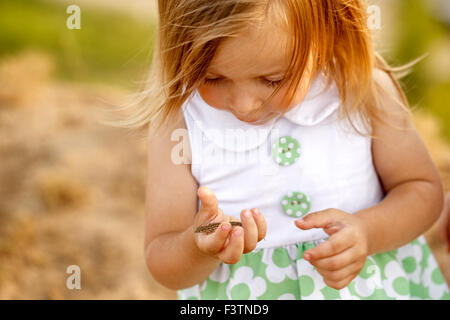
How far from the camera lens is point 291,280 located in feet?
4.32

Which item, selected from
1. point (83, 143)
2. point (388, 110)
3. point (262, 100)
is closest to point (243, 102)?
point (262, 100)

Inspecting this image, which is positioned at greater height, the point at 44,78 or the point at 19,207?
the point at 44,78

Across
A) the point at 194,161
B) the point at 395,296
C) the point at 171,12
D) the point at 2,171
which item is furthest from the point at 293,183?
the point at 2,171

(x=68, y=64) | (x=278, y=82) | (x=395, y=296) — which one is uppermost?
(x=68, y=64)

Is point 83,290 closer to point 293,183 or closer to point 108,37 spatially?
point 293,183

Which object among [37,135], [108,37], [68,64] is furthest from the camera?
[108,37]

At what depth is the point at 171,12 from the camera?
1.12m

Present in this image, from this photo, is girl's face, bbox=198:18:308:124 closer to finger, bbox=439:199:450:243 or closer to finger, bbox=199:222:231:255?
finger, bbox=199:222:231:255

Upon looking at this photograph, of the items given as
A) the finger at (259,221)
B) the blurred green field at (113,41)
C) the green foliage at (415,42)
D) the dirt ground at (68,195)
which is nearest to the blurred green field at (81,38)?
the blurred green field at (113,41)

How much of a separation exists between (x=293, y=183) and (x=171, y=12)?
1.47ft

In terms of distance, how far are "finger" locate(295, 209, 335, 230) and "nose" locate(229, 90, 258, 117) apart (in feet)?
0.74

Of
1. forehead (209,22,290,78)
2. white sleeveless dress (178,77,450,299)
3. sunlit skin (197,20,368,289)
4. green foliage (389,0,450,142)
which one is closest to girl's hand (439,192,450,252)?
white sleeveless dress (178,77,450,299)

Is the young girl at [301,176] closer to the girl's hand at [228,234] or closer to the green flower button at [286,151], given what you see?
the green flower button at [286,151]

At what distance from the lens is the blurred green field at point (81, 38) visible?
3.58 meters
